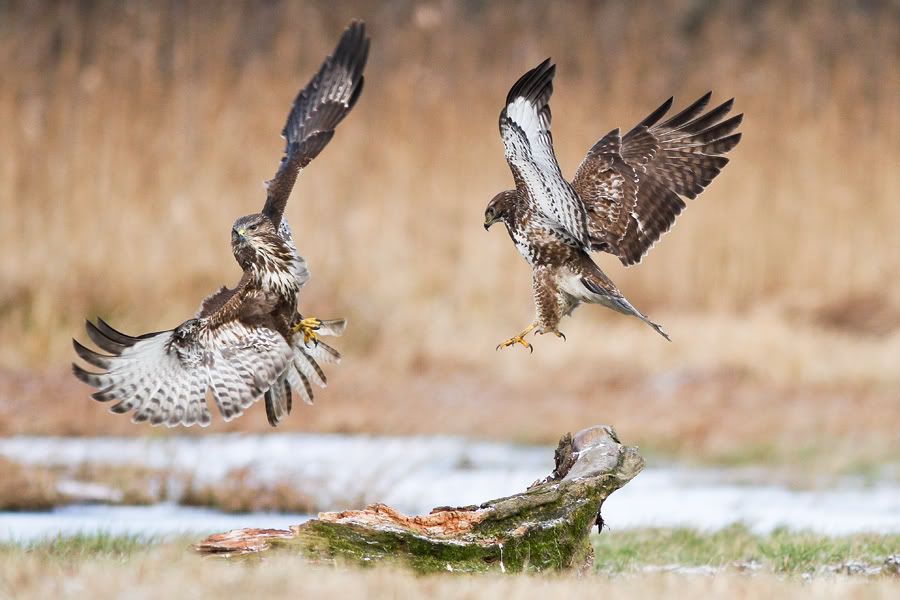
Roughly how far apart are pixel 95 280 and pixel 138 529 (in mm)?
4220

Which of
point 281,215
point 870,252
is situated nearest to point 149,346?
point 281,215

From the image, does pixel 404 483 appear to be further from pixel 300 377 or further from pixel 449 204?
pixel 449 204

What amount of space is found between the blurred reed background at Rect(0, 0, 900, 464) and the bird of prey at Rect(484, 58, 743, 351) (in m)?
3.47

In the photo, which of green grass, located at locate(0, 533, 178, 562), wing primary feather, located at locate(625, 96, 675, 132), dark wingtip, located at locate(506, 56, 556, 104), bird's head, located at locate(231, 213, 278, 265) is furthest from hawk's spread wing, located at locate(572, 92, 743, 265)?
green grass, located at locate(0, 533, 178, 562)

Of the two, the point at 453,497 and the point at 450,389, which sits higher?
the point at 450,389

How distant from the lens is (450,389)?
8.80 meters

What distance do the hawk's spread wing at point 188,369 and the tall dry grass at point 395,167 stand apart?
467 centimetres

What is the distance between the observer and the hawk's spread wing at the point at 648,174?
4.82 metres

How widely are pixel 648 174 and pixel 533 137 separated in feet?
3.66

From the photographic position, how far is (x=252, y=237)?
13.8 feet

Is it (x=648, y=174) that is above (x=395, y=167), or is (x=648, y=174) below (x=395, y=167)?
below

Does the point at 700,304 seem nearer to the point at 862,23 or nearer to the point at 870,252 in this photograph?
the point at 870,252

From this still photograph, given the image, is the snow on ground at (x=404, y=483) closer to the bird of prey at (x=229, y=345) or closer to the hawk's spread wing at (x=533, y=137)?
the bird of prey at (x=229, y=345)

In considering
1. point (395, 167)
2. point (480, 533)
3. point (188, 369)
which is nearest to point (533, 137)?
point (480, 533)
